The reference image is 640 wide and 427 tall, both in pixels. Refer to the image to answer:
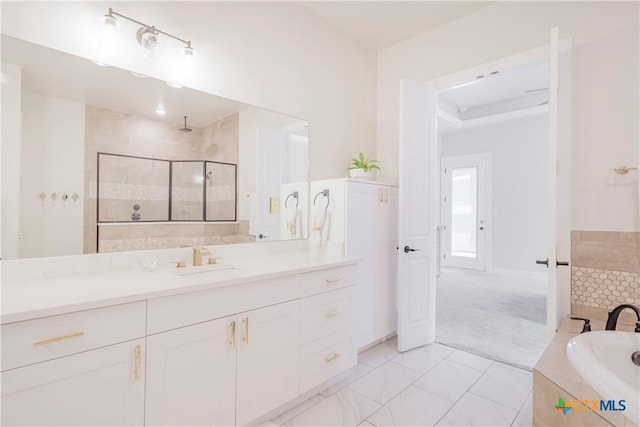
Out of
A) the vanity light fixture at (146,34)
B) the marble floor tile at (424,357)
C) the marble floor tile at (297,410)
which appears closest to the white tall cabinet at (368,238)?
the marble floor tile at (424,357)

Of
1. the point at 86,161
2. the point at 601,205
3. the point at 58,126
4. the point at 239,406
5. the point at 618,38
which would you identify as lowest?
the point at 239,406

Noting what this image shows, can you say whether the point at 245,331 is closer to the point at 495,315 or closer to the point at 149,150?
the point at 149,150

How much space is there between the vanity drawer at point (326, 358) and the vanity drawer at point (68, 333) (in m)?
0.96

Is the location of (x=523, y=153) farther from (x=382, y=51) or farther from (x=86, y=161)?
(x=86, y=161)

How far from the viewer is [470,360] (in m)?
2.51

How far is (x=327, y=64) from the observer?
284 centimetres

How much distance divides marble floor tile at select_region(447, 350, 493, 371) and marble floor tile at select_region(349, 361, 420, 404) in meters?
0.45

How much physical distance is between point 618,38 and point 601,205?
3.67 feet

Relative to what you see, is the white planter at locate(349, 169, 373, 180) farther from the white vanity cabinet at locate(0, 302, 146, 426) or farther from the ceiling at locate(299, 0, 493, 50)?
the white vanity cabinet at locate(0, 302, 146, 426)

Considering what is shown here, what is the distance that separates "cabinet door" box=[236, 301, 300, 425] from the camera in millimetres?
1531

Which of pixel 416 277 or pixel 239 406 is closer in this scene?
pixel 239 406

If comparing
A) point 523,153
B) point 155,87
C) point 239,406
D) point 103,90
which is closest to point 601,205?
point 239,406

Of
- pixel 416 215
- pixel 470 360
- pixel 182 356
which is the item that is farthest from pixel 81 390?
pixel 470 360

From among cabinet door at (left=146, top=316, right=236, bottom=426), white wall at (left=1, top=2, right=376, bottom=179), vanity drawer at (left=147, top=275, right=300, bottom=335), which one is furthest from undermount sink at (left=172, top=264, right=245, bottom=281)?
white wall at (left=1, top=2, right=376, bottom=179)
